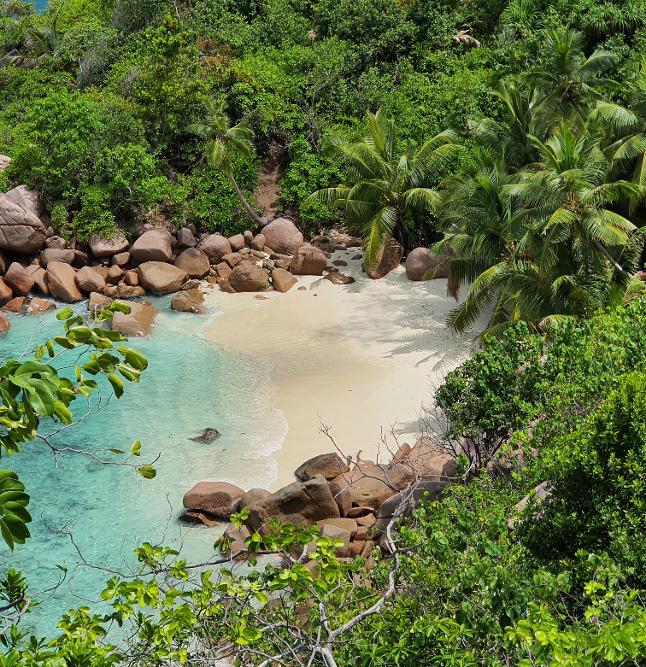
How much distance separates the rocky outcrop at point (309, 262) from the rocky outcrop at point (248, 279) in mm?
1353

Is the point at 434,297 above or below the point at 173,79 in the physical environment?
below

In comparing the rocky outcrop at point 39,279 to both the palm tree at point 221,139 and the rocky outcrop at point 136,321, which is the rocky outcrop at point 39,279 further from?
the palm tree at point 221,139

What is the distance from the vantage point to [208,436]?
24.1 m

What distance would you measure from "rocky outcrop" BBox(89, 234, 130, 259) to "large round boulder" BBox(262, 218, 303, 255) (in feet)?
18.4

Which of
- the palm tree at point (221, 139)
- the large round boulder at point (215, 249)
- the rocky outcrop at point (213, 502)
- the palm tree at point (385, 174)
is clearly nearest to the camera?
the rocky outcrop at point (213, 502)

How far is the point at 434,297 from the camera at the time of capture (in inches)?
1246

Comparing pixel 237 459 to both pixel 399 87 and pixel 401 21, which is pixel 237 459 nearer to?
pixel 399 87

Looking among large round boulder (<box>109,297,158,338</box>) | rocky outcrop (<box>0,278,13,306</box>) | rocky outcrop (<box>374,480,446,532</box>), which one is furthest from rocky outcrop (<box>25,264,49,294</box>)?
rocky outcrop (<box>374,480,446,532</box>)

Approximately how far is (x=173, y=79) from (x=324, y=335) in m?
14.2

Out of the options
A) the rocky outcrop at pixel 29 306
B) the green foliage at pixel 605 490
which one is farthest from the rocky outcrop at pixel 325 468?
the rocky outcrop at pixel 29 306

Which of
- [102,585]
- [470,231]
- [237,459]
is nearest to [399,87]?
[470,231]

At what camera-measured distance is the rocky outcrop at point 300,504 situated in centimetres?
1973

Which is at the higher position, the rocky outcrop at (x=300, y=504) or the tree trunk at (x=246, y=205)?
the tree trunk at (x=246, y=205)

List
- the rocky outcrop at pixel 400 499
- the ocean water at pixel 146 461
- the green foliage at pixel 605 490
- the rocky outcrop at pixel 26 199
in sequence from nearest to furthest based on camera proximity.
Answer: the green foliage at pixel 605 490 → the rocky outcrop at pixel 400 499 → the ocean water at pixel 146 461 → the rocky outcrop at pixel 26 199
